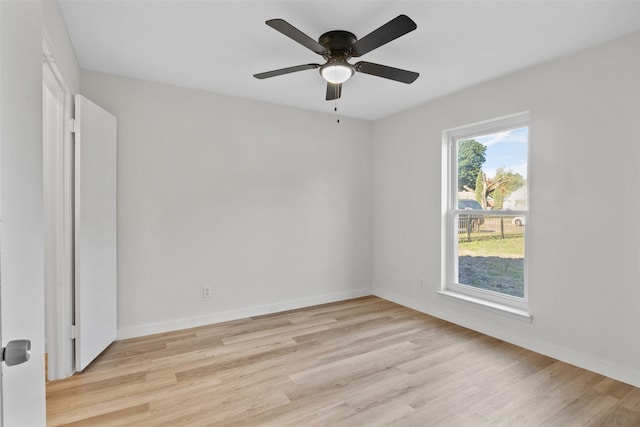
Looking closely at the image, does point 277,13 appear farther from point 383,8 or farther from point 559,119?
point 559,119

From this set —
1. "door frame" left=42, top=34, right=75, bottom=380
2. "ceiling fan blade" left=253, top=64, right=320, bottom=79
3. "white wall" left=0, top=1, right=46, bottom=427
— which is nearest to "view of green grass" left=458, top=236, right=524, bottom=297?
"ceiling fan blade" left=253, top=64, right=320, bottom=79

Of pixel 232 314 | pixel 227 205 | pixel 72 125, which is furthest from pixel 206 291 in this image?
pixel 72 125

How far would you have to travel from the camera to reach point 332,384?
7.55ft

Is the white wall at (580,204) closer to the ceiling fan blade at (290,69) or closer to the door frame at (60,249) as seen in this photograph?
the ceiling fan blade at (290,69)

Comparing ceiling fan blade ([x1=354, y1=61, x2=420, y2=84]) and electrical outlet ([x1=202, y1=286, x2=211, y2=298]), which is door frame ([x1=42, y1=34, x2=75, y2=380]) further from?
ceiling fan blade ([x1=354, y1=61, x2=420, y2=84])

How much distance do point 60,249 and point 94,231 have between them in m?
0.28

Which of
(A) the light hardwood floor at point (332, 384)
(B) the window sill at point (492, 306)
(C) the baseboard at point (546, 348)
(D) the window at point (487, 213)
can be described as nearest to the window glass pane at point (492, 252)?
(D) the window at point (487, 213)

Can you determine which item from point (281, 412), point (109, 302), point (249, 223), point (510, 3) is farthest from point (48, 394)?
point (510, 3)

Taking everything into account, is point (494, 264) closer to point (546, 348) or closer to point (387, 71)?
point (546, 348)

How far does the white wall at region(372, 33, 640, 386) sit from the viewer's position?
2.32 m

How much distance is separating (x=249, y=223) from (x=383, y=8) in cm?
249

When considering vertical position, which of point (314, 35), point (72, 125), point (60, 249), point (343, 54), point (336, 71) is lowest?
point (60, 249)

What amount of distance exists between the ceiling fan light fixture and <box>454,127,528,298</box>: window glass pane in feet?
6.30

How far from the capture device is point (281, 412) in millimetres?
1994
